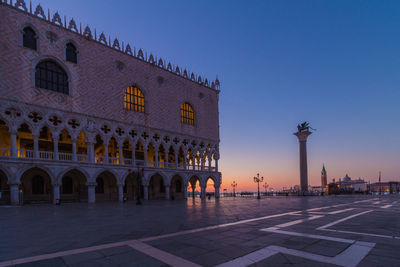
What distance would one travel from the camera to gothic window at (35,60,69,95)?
2309 cm

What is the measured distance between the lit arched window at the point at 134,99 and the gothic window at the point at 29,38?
10405 millimetres

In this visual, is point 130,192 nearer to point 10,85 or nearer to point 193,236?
point 10,85

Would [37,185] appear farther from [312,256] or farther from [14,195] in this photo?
[312,256]

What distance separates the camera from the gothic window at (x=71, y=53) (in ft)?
82.8

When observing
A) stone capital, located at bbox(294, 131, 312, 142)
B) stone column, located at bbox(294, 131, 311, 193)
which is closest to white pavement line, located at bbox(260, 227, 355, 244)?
stone column, located at bbox(294, 131, 311, 193)

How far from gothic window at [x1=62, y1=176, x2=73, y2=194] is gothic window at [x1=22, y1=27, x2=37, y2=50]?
542 inches

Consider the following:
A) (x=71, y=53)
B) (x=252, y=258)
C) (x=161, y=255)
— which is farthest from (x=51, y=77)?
(x=252, y=258)

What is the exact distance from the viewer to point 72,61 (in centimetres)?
2555

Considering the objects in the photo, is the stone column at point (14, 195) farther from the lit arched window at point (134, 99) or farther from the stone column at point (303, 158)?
the stone column at point (303, 158)

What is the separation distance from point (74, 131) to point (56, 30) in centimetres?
1036

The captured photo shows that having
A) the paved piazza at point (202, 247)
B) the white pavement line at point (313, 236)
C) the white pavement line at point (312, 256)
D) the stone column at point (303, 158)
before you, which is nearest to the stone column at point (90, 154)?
the paved piazza at point (202, 247)

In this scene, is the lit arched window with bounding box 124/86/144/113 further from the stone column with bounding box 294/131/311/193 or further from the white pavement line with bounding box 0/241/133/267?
the stone column with bounding box 294/131/311/193

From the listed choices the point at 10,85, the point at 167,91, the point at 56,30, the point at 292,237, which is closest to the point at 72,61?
the point at 56,30

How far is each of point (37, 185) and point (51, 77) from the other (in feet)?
36.5
